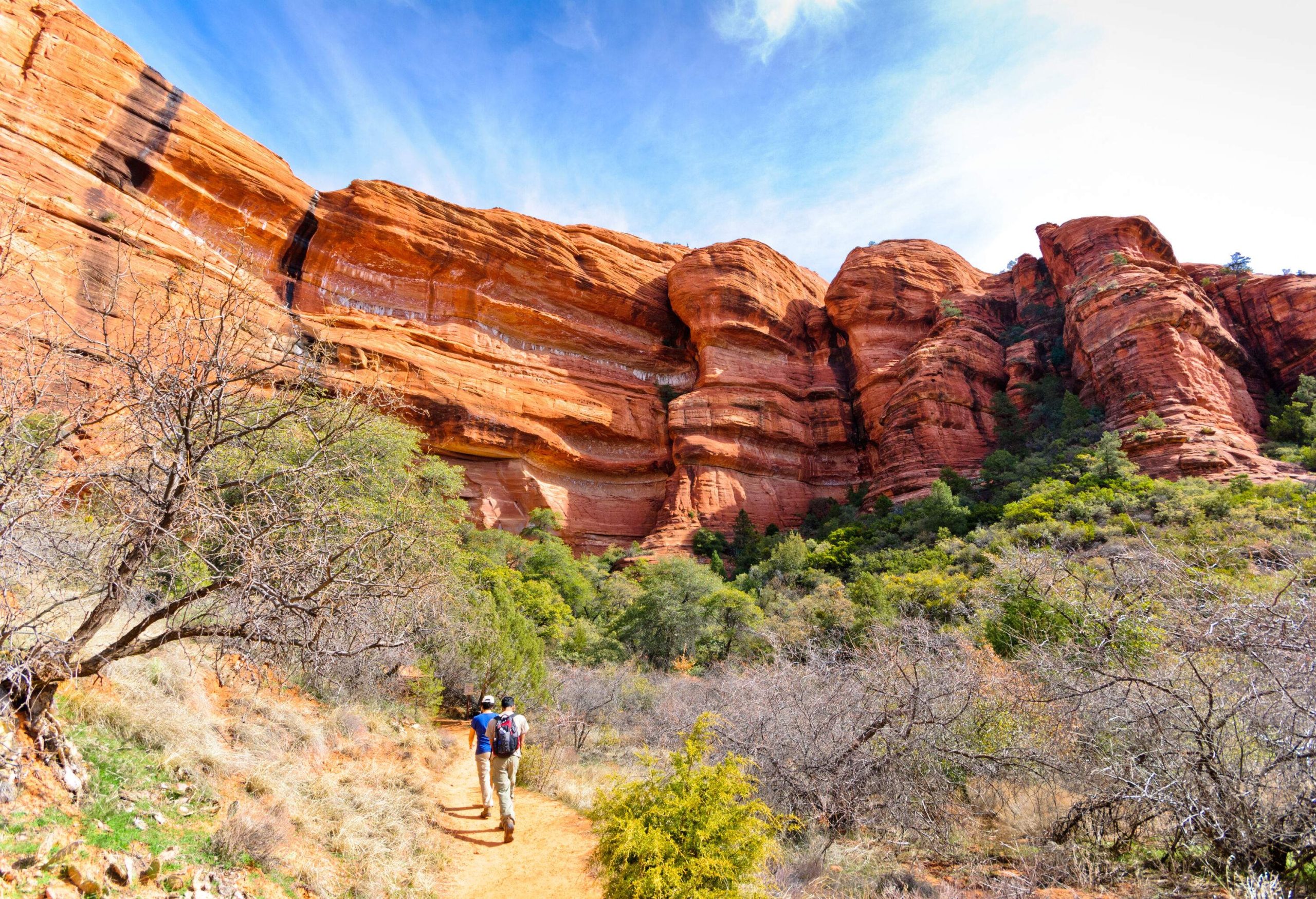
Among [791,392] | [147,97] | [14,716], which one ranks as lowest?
[14,716]

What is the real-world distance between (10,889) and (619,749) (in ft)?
25.8

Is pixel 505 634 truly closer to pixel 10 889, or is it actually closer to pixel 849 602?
pixel 10 889

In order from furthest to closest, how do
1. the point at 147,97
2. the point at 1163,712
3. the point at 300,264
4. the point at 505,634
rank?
the point at 300,264 → the point at 147,97 → the point at 505,634 → the point at 1163,712

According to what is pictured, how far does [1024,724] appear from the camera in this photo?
5.62 metres

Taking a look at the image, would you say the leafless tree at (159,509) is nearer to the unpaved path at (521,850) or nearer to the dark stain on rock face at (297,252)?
the unpaved path at (521,850)

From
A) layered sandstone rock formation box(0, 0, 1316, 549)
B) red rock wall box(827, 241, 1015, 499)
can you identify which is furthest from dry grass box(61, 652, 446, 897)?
red rock wall box(827, 241, 1015, 499)

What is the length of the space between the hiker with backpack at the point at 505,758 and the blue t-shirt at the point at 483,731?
40 mm

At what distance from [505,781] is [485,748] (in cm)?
46

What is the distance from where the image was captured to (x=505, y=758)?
241 inches

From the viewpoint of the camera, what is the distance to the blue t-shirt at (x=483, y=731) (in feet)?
20.6

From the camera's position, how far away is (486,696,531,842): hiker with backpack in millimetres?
5934

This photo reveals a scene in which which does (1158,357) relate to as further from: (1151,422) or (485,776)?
(485,776)

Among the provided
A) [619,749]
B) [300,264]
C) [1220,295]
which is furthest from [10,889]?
[1220,295]

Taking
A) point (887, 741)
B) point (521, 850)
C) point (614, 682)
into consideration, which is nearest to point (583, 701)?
point (614, 682)
